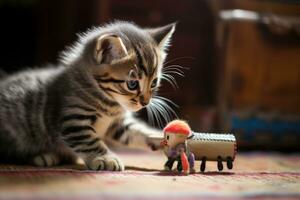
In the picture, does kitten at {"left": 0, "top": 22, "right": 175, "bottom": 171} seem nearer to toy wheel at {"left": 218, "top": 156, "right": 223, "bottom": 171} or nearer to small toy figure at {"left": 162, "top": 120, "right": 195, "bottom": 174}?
small toy figure at {"left": 162, "top": 120, "right": 195, "bottom": 174}

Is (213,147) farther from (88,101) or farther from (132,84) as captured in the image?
(88,101)

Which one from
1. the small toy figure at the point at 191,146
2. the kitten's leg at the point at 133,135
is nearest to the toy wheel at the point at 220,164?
the small toy figure at the point at 191,146

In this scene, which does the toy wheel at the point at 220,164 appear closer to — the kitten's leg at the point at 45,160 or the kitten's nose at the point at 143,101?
the kitten's nose at the point at 143,101

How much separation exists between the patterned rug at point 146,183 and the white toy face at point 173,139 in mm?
106

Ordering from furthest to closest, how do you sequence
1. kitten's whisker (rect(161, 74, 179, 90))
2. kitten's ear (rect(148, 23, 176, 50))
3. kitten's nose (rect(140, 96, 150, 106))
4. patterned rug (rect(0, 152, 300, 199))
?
kitten's whisker (rect(161, 74, 179, 90)) < kitten's ear (rect(148, 23, 176, 50)) < kitten's nose (rect(140, 96, 150, 106)) < patterned rug (rect(0, 152, 300, 199))

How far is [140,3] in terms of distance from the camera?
3.13 meters

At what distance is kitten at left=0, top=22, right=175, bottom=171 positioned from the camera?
5.57 ft

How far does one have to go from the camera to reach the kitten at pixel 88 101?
1696 mm

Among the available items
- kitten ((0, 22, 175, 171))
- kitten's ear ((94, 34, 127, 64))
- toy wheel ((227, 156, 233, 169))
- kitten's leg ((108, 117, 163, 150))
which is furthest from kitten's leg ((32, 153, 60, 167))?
toy wheel ((227, 156, 233, 169))

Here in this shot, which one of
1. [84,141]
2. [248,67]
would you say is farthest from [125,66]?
[248,67]

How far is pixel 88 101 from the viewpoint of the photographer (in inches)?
69.4

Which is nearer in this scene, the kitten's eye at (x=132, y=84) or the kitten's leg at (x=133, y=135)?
the kitten's eye at (x=132, y=84)

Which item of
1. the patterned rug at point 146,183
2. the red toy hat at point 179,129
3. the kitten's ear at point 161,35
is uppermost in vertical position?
the kitten's ear at point 161,35

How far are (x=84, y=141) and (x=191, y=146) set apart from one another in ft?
1.27
